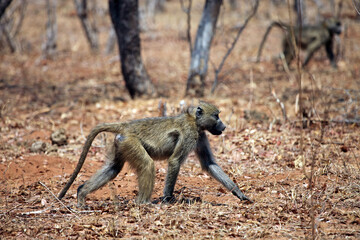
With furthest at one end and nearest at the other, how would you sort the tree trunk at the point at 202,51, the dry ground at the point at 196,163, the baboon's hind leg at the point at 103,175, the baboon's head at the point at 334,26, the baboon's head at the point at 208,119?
the baboon's head at the point at 334,26, the tree trunk at the point at 202,51, the baboon's head at the point at 208,119, the baboon's hind leg at the point at 103,175, the dry ground at the point at 196,163

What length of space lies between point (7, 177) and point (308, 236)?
4.09 meters

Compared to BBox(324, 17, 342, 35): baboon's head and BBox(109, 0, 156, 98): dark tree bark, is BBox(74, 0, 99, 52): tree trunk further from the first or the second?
BBox(324, 17, 342, 35): baboon's head

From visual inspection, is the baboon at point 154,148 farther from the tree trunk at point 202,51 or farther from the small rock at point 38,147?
the tree trunk at point 202,51

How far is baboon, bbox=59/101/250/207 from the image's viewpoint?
15.0ft

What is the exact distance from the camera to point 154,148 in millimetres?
4855

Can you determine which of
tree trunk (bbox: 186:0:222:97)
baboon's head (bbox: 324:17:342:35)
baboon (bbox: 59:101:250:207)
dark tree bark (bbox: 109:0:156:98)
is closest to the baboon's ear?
baboon (bbox: 59:101:250:207)

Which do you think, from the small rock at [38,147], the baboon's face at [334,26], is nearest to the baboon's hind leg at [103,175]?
the small rock at [38,147]

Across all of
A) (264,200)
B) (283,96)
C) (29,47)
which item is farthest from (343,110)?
(29,47)

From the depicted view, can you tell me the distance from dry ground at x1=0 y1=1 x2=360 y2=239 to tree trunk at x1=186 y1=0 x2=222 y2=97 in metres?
0.45

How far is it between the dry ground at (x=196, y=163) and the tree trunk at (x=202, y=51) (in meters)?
0.45

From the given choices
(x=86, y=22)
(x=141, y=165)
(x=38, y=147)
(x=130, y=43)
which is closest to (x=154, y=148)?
(x=141, y=165)

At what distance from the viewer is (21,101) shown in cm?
1041

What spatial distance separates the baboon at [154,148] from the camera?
4582 millimetres

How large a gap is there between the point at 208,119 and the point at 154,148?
748mm
